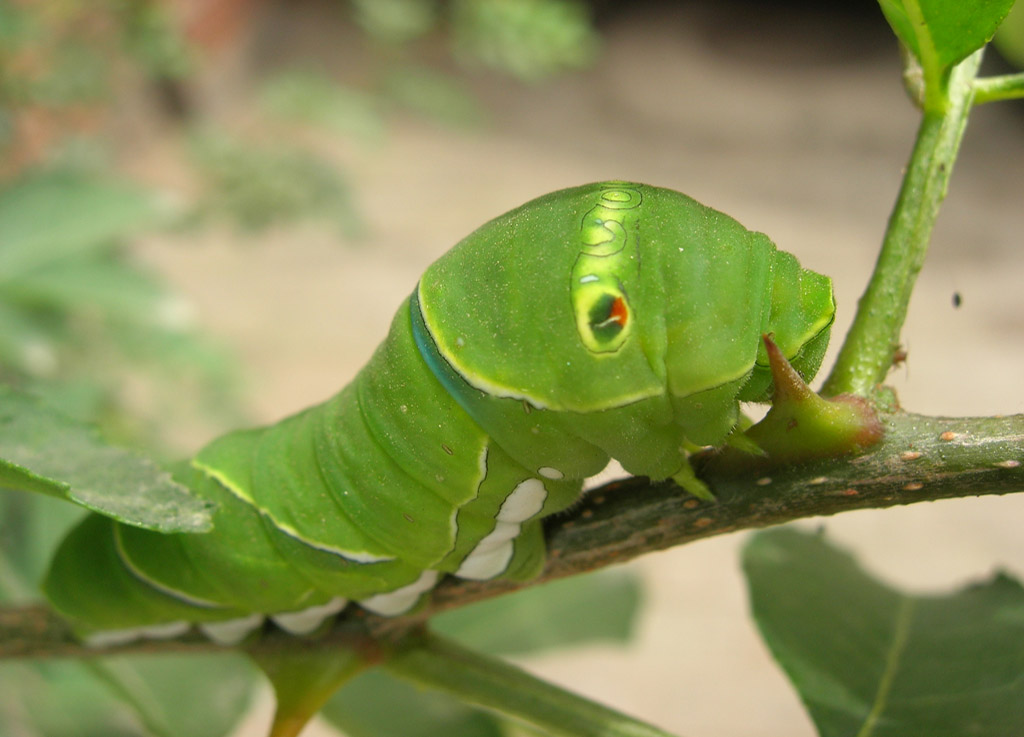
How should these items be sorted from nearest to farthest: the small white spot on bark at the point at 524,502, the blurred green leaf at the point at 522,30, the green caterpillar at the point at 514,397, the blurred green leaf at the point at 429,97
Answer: the green caterpillar at the point at 514,397 → the small white spot on bark at the point at 524,502 → the blurred green leaf at the point at 522,30 → the blurred green leaf at the point at 429,97

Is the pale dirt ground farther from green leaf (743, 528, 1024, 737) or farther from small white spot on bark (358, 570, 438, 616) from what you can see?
small white spot on bark (358, 570, 438, 616)

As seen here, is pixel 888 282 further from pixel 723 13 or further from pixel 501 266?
pixel 723 13

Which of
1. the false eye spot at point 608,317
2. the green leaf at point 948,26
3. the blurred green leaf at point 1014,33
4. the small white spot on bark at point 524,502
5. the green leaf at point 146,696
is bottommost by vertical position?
Result: the green leaf at point 146,696

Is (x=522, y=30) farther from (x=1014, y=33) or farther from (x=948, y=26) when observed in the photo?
(x=948, y=26)

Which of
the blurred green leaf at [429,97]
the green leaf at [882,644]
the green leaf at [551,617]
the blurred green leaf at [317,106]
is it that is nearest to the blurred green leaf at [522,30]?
the blurred green leaf at [317,106]

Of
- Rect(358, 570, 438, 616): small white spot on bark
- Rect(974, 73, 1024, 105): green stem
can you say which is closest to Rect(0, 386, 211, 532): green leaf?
Rect(358, 570, 438, 616): small white spot on bark

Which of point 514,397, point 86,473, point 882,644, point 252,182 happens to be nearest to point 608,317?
point 514,397

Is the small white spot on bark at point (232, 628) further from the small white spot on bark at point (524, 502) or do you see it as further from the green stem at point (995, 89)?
the green stem at point (995, 89)
